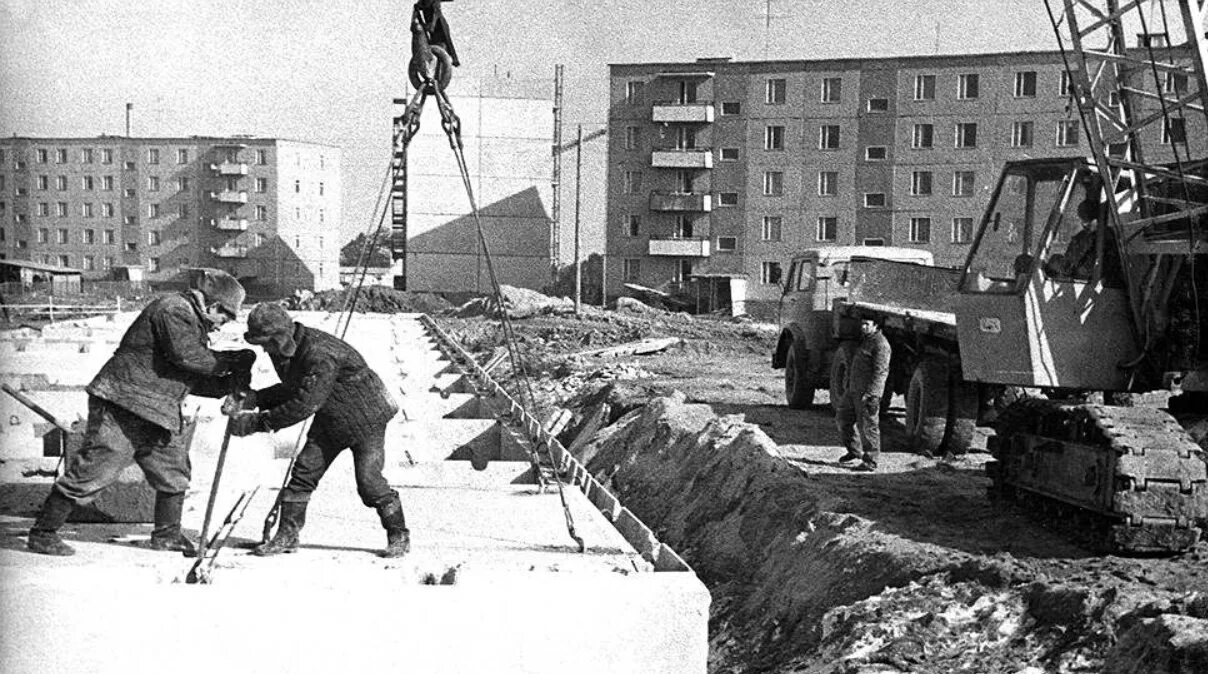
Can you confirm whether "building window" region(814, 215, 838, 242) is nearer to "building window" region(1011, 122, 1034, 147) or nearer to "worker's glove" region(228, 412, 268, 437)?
"building window" region(1011, 122, 1034, 147)

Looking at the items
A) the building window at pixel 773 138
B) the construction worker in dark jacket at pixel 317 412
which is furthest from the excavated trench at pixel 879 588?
the building window at pixel 773 138

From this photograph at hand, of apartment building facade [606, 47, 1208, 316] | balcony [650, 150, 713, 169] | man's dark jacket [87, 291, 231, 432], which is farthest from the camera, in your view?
balcony [650, 150, 713, 169]

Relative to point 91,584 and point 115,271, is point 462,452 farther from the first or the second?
point 115,271

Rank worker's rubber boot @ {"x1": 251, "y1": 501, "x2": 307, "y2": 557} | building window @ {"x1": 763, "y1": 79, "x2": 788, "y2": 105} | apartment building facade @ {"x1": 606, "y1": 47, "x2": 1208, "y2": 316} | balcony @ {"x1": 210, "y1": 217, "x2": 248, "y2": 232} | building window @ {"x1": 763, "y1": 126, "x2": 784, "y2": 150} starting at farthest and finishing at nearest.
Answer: balcony @ {"x1": 210, "y1": 217, "x2": 248, "y2": 232} → building window @ {"x1": 763, "y1": 126, "x2": 784, "y2": 150} → building window @ {"x1": 763, "y1": 79, "x2": 788, "y2": 105} → apartment building facade @ {"x1": 606, "y1": 47, "x2": 1208, "y2": 316} → worker's rubber boot @ {"x1": 251, "y1": 501, "x2": 307, "y2": 557}

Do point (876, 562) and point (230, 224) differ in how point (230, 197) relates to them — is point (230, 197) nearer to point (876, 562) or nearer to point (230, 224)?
point (230, 224)

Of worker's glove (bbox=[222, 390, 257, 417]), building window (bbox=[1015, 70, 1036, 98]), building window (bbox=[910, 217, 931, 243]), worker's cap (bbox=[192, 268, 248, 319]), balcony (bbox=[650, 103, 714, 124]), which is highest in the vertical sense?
building window (bbox=[1015, 70, 1036, 98])

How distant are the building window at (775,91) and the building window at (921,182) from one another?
5.94 meters

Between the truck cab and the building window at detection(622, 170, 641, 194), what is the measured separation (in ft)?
128

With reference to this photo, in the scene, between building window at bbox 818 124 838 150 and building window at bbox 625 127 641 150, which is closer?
building window at bbox 818 124 838 150

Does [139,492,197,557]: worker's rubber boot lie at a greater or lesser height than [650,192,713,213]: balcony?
lesser

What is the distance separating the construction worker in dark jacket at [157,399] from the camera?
665cm

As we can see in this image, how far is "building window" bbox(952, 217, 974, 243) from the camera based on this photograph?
49.4m

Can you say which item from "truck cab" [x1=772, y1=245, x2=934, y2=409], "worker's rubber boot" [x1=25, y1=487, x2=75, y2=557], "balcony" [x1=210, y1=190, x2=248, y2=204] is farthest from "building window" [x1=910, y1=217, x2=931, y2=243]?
"worker's rubber boot" [x1=25, y1=487, x2=75, y2=557]

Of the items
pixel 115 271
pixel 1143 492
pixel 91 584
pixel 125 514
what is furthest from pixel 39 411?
pixel 115 271
